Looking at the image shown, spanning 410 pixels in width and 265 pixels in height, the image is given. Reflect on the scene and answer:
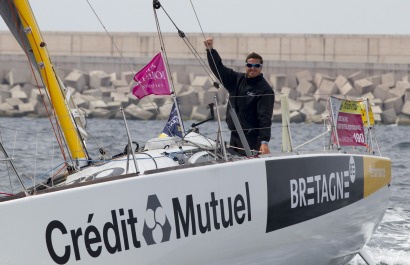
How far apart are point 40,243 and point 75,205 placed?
278 millimetres

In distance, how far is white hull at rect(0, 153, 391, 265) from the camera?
5977 mm

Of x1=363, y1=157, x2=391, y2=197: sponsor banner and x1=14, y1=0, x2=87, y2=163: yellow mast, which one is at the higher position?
x1=14, y1=0, x2=87, y2=163: yellow mast

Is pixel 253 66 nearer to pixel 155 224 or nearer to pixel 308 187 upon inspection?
pixel 308 187

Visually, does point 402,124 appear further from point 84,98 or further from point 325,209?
point 325,209

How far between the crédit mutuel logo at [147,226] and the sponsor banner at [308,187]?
300 mm

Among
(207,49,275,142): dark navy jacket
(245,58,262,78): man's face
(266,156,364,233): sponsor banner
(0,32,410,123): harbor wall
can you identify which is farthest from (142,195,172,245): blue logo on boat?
(0,32,410,123): harbor wall

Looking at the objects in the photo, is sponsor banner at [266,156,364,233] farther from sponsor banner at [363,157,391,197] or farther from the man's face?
the man's face

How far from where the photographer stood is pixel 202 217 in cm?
659

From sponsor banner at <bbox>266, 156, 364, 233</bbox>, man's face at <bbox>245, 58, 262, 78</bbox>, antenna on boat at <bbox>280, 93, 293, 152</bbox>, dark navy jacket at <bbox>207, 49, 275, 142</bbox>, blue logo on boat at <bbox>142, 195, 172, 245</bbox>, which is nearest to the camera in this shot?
blue logo on boat at <bbox>142, 195, 172, 245</bbox>

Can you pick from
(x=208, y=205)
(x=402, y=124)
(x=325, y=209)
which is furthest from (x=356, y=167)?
(x=402, y=124)

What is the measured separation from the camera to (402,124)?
30.3m

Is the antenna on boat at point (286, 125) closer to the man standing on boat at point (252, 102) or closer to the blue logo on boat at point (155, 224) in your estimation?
the man standing on boat at point (252, 102)

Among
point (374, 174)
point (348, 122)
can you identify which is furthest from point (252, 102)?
point (374, 174)

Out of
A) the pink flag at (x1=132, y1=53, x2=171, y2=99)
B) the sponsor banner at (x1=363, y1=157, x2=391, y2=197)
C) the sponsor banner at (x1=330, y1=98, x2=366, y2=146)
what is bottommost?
the sponsor banner at (x1=363, y1=157, x2=391, y2=197)
